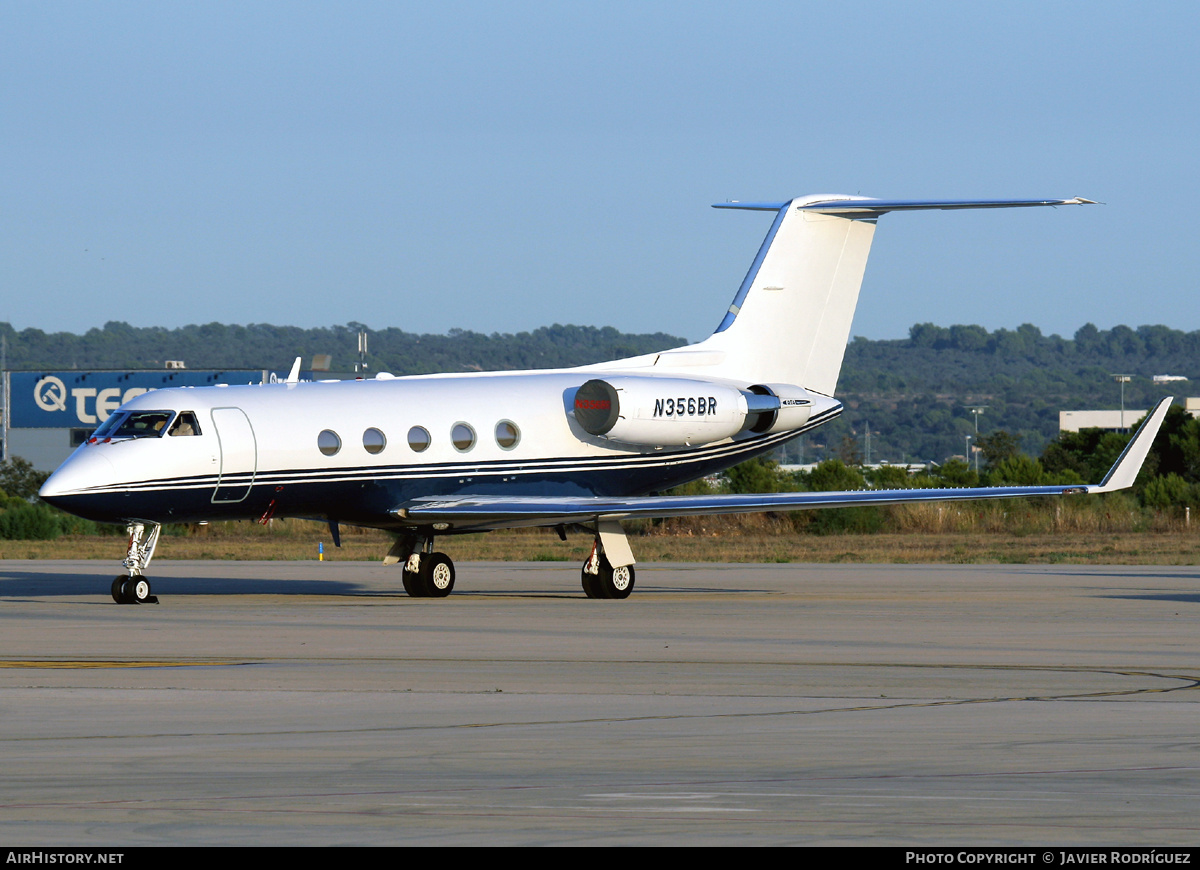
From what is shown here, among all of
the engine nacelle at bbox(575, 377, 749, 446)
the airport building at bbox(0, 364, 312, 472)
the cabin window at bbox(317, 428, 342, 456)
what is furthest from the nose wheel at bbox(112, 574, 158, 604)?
Result: the airport building at bbox(0, 364, 312, 472)

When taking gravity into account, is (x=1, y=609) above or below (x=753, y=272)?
below

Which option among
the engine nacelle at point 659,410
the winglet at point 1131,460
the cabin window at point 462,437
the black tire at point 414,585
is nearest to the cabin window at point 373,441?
the cabin window at point 462,437

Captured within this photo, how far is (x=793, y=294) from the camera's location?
30.1 meters

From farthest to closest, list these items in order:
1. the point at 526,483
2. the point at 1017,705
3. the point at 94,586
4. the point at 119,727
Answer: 1. the point at 94,586
2. the point at 526,483
3. the point at 1017,705
4. the point at 119,727

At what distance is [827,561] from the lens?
3734cm

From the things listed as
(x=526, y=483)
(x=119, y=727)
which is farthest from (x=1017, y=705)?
(x=526, y=483)

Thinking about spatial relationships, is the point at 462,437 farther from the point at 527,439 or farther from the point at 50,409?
the point at 50,409

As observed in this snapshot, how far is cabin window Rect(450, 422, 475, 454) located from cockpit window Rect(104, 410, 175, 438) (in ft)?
14.4

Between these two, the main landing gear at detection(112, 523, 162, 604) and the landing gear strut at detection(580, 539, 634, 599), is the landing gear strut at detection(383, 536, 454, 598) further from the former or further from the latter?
the main landing gear at detection(112, 523, 162, 604)

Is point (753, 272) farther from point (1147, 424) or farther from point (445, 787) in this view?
point (445, 787)

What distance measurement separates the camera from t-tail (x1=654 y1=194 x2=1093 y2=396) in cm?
2972

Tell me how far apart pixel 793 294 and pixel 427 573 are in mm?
8645

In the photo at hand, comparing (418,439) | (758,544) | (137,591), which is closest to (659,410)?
(418,439)
